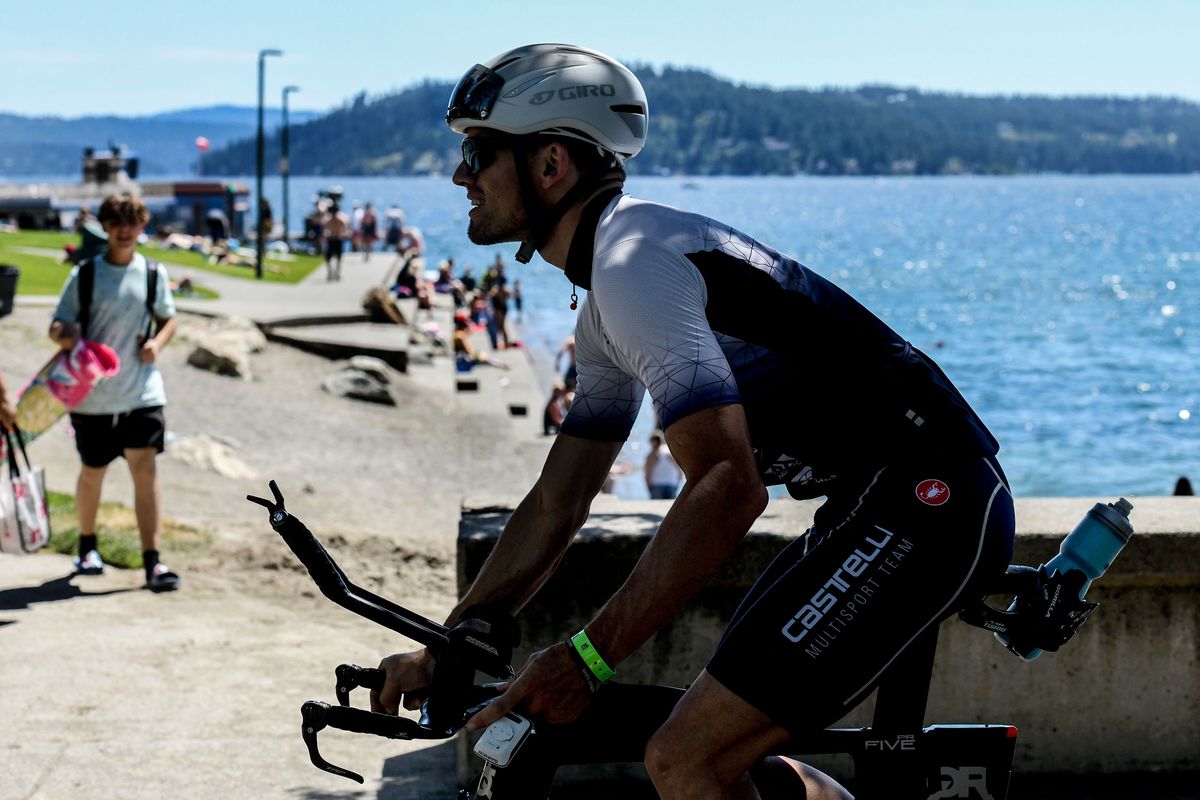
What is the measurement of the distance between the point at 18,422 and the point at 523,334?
1589 inches

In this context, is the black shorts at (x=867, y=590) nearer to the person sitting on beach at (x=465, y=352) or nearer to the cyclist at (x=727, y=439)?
the cyclist at (x=727, y=439)

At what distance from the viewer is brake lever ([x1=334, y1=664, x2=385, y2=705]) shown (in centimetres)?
260

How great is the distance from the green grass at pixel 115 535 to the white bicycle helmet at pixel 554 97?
663 centimetres

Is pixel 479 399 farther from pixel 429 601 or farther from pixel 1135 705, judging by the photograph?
pixel 1135 705

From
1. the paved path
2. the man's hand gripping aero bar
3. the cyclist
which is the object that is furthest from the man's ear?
the paved path

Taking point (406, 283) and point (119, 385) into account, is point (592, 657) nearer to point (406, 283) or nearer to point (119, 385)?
point (119, 385)

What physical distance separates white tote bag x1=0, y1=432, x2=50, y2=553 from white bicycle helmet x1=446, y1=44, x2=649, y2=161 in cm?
566

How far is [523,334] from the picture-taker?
48562 millimetres

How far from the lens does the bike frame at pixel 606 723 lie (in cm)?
239

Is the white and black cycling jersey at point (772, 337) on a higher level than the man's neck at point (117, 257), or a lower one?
higher

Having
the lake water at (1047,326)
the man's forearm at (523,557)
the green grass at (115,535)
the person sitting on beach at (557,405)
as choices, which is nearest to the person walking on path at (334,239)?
the lake water at (1047,326)

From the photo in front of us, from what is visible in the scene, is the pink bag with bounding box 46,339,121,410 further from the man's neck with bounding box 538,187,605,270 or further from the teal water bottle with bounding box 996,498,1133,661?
the teal water bottle with bounding box 996,498,1133,661

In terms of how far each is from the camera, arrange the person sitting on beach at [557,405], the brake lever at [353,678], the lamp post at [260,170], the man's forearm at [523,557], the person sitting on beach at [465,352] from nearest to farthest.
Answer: the brake lever at [353,678]
the man's forearm at [523,557]
the person sitting on beach at [557,405]
the person sitting on beach at [465,352]
the lamp post at [260,170]

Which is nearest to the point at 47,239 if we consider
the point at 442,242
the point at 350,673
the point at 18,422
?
the point at 18,422
